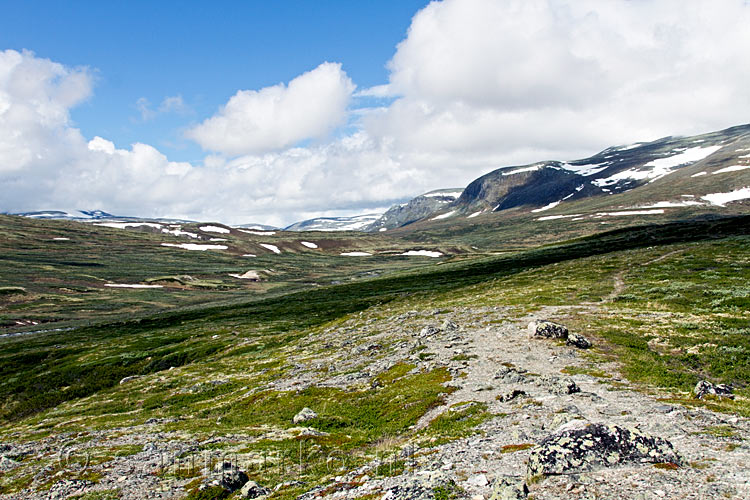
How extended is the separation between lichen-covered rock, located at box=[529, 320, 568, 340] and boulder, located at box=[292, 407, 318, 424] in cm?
1758

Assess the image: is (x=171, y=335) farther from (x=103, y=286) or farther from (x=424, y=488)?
(x=103, y=286)

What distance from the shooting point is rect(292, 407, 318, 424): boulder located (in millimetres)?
22688

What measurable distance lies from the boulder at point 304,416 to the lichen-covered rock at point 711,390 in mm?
18747

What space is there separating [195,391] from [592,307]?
3865cm

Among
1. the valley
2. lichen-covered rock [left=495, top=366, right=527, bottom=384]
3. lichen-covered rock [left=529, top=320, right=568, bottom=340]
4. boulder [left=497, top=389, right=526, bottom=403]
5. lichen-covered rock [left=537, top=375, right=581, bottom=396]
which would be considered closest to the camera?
the valley

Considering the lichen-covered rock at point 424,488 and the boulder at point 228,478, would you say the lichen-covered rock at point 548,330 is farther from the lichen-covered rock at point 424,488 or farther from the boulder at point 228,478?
the boulder at point 228,478

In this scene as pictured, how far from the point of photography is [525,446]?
14422 mm

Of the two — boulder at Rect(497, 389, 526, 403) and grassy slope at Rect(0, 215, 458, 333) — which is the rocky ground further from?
grassy slope at Rect(0, 215, 458, 333)

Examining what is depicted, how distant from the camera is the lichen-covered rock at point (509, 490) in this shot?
10102 millimetres

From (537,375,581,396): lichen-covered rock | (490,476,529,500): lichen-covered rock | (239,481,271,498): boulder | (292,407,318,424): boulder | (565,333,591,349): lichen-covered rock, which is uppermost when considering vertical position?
(490,476,529,500): lichen-covered rock

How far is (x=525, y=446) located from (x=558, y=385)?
725 centimetres

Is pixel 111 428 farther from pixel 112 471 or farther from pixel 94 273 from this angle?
pixel 94 273

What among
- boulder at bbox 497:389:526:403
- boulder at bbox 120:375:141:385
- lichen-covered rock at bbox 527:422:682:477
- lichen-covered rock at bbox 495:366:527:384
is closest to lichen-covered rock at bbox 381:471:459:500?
lichen-covered rock at bbox 527:422:682:477

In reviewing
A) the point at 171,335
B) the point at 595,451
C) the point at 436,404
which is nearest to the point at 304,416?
the point at 436,404
